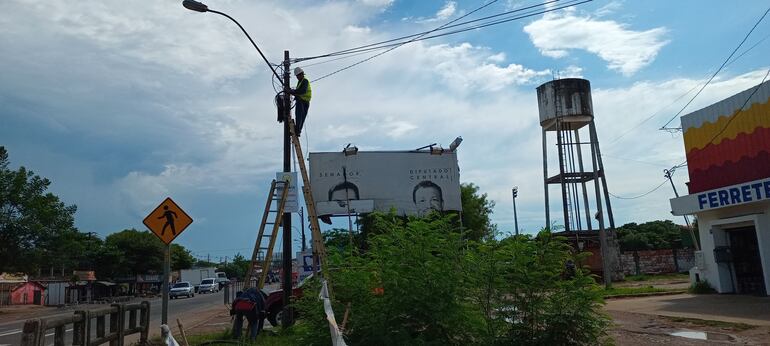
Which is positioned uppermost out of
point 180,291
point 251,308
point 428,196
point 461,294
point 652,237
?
point 428,196

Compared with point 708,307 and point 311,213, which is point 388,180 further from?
point 311,213

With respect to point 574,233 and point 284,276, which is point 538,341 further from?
point 574,233

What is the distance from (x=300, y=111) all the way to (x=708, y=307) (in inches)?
474

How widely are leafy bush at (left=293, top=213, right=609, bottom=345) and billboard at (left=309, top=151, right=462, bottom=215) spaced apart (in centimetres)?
2154

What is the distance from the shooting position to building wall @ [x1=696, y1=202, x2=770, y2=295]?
17531 millimetres

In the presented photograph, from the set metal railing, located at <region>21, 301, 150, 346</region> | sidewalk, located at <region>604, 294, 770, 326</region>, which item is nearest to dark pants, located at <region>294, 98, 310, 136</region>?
metal railing, located at <region>21, 301, 150, 346</region>

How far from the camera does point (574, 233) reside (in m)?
36.0

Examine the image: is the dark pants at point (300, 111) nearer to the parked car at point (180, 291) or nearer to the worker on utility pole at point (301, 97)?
the worker on utility pole at point (301, 97)

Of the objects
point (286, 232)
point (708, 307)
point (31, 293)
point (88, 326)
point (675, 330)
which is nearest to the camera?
point (88, 326)

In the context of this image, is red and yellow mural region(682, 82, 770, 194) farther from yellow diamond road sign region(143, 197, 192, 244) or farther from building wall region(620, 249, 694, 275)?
building wall region(620, 249, 694, 275)

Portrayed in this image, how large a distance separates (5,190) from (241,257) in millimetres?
108923

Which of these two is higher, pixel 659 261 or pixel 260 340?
pixel 659 261

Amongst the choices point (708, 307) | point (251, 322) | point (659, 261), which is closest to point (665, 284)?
point (708, 307)

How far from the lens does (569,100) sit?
3631 centimetres
